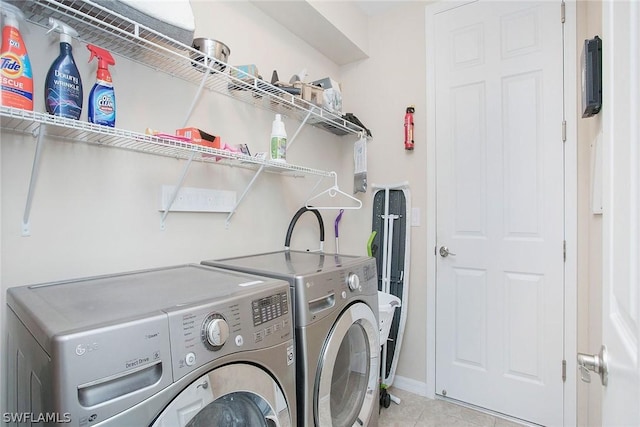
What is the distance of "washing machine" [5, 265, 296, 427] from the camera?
634 millimetres

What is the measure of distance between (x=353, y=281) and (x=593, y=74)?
1.33 metres

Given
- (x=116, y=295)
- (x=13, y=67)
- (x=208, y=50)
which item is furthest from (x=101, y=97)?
(x=116, y=295)

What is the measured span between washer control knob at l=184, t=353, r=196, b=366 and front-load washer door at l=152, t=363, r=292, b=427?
1.9 inches

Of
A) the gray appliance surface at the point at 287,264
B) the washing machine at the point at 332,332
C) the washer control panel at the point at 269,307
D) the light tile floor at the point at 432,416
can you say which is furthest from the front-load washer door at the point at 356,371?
the light tile floor at the point at 432,416

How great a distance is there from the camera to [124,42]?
124 centimetres

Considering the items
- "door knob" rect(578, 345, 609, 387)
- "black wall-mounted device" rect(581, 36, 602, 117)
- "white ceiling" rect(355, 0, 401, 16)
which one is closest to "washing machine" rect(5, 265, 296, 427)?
"door knob" rect(578, 345, 609, 387)

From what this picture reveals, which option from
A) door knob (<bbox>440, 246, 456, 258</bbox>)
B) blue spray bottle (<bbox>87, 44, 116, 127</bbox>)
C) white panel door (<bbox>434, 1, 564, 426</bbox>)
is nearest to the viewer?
blue spray bottle (<bbox>87, 44, 116, 127</bbox>)

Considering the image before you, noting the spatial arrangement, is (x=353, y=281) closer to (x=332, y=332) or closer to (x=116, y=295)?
(x=332, y=332)

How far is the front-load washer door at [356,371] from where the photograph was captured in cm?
147

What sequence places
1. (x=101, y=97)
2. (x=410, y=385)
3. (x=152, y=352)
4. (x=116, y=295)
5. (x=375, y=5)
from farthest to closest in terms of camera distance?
(x=375, y=5)
(x=410, y=385)
(x=101, y=97)
(x=116, y=295)
(x=152, y=352)

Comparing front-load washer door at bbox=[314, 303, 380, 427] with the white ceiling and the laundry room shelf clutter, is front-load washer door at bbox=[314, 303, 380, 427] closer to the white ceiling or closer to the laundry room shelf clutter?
the laundry room shelf clutter

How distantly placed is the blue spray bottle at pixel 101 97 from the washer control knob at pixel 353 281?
108 centimetres

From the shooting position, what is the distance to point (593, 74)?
4.47 feet

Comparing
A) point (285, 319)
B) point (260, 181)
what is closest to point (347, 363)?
point (285, 319)
